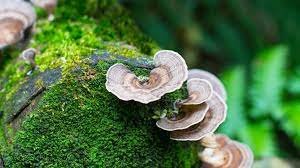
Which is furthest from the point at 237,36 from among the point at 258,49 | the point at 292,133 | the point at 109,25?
the point at 109,25

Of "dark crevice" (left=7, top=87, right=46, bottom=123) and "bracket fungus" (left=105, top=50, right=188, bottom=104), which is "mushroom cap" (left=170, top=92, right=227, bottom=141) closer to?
"bracket fungus" (left=105, top=50, right=188, bottom=104)

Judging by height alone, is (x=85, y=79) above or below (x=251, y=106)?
above

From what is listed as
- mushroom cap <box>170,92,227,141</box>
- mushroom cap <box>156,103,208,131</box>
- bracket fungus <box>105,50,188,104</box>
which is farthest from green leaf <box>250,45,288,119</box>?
bracket fungus <box>105,50,188,104</box>

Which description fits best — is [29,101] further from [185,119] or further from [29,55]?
[185,119]

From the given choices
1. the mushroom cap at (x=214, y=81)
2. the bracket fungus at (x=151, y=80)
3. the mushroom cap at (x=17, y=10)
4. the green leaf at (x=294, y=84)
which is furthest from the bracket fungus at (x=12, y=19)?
the green leaf at (x=294, y=84)

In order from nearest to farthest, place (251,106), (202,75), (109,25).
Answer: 1. (202,75)
2. (109,25)
3. (251,106)

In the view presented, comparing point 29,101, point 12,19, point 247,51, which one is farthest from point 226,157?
point 247,51

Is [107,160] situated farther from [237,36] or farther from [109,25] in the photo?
[237,36]
